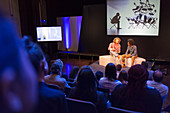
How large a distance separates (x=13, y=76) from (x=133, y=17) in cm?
655

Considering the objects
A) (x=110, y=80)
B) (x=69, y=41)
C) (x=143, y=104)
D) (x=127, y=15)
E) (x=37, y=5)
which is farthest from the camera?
(x=69, y=41)

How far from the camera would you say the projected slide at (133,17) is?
241 inches

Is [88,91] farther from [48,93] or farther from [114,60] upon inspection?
[114,60]

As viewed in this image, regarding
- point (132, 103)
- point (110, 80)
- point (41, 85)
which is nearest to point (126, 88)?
point (132, 103)

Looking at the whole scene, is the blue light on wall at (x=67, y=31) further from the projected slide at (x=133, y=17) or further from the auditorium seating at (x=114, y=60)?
the auditorium seating at (x=114, y=60)

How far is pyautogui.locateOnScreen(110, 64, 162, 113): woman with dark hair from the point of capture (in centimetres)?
174

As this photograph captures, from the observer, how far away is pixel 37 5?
7168 millimetres

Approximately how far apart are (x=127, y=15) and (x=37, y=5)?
3.69m

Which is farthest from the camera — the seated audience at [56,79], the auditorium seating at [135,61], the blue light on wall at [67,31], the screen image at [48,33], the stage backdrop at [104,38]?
the blue light on wall at [67,31]

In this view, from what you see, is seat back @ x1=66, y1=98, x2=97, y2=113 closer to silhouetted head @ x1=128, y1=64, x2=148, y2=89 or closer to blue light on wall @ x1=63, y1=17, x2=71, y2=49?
silhouetted head @ x1=128, y1=64, x2=148, y2=89

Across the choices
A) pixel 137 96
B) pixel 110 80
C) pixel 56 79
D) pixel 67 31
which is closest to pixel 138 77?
pixel 137 96

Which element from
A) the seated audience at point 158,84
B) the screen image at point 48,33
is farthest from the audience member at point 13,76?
the screen image at point 48,33

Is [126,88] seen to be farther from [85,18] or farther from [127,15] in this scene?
[85,18]

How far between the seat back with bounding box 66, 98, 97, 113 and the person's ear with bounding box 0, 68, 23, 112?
1.36m
